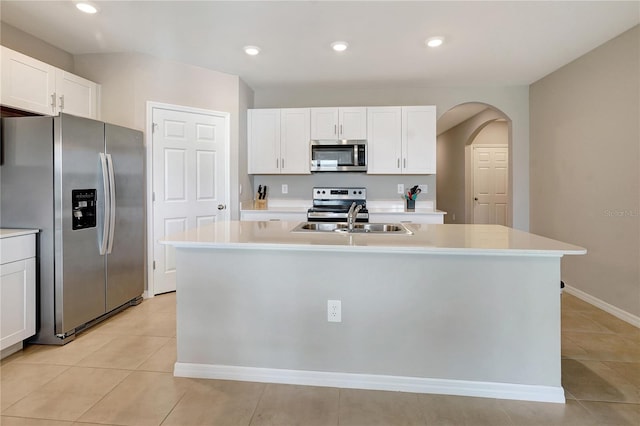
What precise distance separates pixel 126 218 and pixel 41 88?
1.24 meters

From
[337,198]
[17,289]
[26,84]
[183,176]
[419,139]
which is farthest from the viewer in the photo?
[337,198]

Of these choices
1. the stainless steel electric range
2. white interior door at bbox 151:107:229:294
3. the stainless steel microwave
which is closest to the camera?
white interior door at bbox 151:107:229:294

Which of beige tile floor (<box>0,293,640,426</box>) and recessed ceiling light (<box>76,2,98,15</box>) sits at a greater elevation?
recessed ceiling light (<box>76,2,98,15</box>)

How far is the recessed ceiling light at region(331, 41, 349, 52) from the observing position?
307 centimetres

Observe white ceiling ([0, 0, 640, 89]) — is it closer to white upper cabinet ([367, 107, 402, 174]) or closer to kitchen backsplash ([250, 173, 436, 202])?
white upper cabinet ([367, 107, 402, 174])

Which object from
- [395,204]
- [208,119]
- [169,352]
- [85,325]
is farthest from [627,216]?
[85,325]

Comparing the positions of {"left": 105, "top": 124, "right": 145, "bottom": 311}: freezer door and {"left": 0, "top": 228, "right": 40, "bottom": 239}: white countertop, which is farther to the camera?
{"left": 105, "top": 124, "right": 145, "bottom": 311}: freezer door

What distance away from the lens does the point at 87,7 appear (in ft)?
8.26

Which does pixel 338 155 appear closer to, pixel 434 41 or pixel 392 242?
pixel 434 41

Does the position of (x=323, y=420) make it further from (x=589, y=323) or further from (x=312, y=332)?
(x=589, y=323)

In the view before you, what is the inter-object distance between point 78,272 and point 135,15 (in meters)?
2.02

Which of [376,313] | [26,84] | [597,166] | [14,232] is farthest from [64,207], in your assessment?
[597,166]

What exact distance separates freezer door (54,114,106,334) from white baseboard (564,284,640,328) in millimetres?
4355

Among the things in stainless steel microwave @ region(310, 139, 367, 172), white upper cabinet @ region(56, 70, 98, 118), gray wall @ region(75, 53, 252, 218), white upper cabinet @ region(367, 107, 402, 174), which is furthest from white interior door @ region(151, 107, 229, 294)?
white upper cabinet @ region(367, 107, 402, 174)
